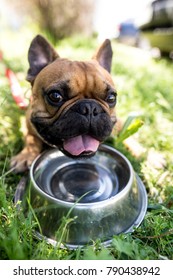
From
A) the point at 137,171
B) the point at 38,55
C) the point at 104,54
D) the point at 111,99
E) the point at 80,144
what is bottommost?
the point at 137,171

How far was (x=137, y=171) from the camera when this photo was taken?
232 cm

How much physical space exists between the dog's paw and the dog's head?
0.24 metres

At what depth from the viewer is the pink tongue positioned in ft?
6.18

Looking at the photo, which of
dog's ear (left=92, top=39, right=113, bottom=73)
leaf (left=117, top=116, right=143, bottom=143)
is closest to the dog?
leaf (left=117, top=116, right=143, bottom=143)

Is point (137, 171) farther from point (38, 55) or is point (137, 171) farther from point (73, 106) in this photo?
point (38, 55)

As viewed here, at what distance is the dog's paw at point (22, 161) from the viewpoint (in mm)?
2182

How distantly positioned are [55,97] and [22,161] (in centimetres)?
54

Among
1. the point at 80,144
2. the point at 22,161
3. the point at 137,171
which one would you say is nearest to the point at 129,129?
the point at 137,171

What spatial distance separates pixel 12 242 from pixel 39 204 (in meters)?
0.37

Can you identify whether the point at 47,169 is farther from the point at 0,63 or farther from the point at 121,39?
Result: the point at 121,39

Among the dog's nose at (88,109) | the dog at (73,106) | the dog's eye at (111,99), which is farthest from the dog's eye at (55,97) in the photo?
the dog's eye at (111,99)

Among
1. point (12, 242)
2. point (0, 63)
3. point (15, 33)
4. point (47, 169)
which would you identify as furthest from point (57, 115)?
point (15, 33)

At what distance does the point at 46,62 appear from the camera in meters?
2.30

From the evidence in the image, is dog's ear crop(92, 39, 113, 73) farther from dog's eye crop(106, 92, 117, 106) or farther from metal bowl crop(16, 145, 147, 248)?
metal bowl crop(16, 145, 147, 248)
